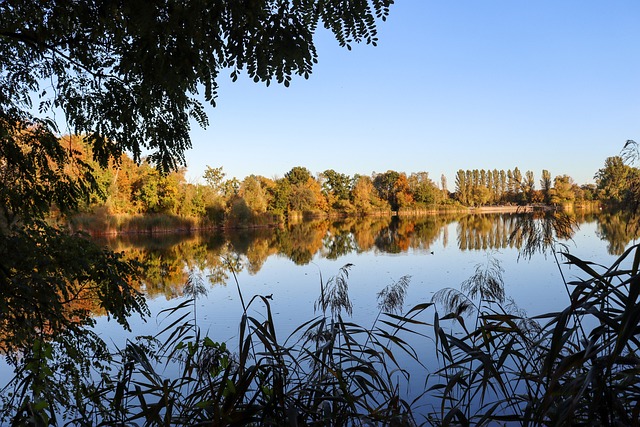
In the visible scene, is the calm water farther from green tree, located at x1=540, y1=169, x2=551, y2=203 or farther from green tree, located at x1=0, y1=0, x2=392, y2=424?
green tree, located at x1=0, y1=0, x2=392, y2=424

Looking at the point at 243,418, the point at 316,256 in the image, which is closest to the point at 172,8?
the point at 243,418

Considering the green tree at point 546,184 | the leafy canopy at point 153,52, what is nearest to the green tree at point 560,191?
Result: the green tree at point 546,184

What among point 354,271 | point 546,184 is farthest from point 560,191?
point 354,271

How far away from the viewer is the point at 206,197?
34531 mm

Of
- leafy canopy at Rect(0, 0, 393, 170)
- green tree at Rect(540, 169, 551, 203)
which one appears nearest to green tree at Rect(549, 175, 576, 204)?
green tree at Rect(540, 169, 551, 203)

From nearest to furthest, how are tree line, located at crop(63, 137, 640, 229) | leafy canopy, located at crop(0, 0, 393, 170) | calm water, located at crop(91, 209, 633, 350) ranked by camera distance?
1. leafy canopy, located at crop(0, 0, 393, 170)
2. calm water, located at crop(91, 209, 633, 350)
3. tree line, located at crop(63, 137, 640, 229)

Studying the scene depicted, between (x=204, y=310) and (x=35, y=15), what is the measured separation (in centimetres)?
667

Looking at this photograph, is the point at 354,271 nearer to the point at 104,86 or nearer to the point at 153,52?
the point at 104,86

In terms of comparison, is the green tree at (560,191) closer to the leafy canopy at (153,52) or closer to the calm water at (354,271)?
the calm water at (354,271)

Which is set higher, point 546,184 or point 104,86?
point 104,86

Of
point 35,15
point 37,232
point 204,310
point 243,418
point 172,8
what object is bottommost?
point 204,310

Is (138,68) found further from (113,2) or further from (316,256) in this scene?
(316,256)

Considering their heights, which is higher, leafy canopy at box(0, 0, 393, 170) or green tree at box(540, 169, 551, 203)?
leafy canopy at box(0, 0, 393, 170)

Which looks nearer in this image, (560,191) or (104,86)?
(104,86)
